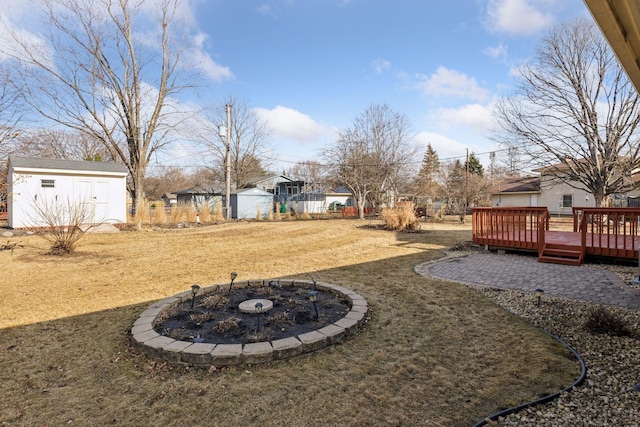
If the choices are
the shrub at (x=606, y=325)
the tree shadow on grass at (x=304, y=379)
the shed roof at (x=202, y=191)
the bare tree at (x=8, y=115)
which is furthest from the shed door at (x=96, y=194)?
the shrub at (x=606, y=325)

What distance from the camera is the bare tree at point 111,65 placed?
48.8ft

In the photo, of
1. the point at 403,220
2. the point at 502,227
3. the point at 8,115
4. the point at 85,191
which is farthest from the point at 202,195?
the point at 502,227

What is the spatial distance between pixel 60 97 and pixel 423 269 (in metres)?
19.4

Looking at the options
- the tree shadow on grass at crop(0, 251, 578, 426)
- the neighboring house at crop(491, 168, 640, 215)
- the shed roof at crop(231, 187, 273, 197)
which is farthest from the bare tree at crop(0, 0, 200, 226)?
the neighboring house at crop(491, 168, 640, 215)

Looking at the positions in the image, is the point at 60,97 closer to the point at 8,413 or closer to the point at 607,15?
the point at 8,413

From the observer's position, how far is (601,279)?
5.08m

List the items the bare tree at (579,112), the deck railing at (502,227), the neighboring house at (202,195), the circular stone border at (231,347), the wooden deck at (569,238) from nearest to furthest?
the circular stone border at (231,347) < the wooden deck at (569,238) < the deck railing at (502,227) < the bare tree at (579,112) < the neighboring house at (202,195)

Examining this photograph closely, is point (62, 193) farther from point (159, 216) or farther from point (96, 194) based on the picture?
point (159, 216)

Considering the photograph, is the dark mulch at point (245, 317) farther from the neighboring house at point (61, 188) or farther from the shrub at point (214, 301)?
the neighboring house at point (61, 188)

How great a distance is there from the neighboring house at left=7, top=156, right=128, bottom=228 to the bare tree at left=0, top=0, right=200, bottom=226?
1.40 m

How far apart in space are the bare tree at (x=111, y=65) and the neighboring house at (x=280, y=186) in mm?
12572

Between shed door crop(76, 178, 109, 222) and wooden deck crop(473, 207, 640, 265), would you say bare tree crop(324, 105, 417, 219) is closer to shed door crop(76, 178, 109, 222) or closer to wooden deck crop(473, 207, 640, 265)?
wooden deck crop(473, 207, 640, 265)

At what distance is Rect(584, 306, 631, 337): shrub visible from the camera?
2.87m

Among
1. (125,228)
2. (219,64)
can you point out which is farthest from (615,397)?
(219,64)
